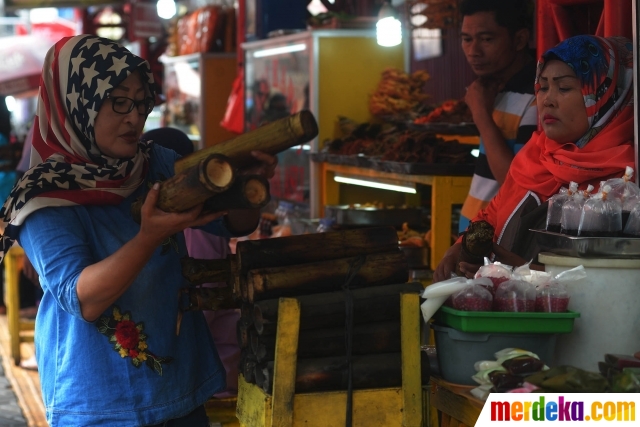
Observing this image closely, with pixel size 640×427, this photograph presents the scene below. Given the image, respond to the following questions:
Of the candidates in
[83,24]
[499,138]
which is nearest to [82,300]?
[499,138]

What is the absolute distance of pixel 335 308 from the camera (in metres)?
2.45

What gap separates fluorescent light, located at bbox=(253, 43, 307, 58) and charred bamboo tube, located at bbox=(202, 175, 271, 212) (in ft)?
14.9

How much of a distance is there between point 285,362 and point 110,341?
24.3 inches

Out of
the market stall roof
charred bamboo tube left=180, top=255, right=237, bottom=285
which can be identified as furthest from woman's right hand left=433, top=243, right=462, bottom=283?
the market stall roof

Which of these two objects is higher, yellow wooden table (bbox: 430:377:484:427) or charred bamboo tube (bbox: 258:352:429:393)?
charred bamboo tube (bbox: 258:352:429:393)

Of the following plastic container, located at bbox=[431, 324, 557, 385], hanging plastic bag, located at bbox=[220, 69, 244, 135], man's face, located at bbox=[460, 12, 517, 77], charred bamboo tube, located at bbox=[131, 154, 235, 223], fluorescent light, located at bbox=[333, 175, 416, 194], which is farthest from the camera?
hanging plastic bag, located at bbox=[220, 69, 244, 135]

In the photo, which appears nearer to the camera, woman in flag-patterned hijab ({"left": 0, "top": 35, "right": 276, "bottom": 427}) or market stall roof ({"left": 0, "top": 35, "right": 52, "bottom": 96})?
woman in flag-patterned hijab ({"left": 0, "top": 35, "right": 276, "bottom": 427})

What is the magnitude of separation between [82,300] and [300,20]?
5817 mm

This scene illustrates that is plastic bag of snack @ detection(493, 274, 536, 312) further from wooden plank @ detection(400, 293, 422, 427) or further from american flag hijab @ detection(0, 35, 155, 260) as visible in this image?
american flag hijab @ detection(0, 35, 155, 260)

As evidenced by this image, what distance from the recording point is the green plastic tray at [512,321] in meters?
2.45

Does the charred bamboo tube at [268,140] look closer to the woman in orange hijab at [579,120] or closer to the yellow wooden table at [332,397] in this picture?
the yellow wooden table at [332,397]

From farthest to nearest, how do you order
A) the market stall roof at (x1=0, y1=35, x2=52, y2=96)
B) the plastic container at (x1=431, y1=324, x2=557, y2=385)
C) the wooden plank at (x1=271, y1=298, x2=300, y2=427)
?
the market stall roof at (x1=0, y1=35, x2=52, y2=96) → the plastic container at (x1=431, y1=324, x2=557, y2=385) → the wooden plank at (x1=271, y1=298, x2=300, y2=427)

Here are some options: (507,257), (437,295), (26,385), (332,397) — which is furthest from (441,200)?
(26,385)

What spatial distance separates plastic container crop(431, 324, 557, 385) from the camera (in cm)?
248
